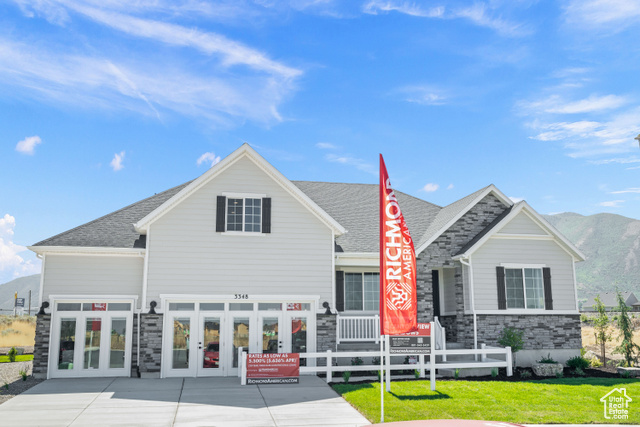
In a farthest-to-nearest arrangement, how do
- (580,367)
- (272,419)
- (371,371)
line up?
1. (580,367)
2. (371,371)
3. (272,419)

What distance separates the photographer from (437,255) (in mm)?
22344

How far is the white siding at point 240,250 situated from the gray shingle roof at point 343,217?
1.42 meters

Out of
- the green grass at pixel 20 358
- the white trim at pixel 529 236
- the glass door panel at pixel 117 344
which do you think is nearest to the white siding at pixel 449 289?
the white trim at pixel 529 236

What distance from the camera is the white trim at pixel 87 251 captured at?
1911 cm

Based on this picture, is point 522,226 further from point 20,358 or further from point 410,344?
point 20,358

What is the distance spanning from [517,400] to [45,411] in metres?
12.1

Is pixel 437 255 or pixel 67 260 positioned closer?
pixel 67 260

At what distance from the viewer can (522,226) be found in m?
22.4

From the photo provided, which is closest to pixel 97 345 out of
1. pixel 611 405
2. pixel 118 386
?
pixel 118 386

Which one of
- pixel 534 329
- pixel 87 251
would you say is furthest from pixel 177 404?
pixel 534 329

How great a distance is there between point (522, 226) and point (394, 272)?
36.0ft

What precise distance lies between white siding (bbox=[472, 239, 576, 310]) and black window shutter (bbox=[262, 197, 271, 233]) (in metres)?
8.14

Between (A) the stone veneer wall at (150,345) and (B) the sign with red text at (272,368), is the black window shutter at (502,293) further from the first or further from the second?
(A) the stone veneer wall at (150,345)

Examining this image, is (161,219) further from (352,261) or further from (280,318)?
(352,261)
